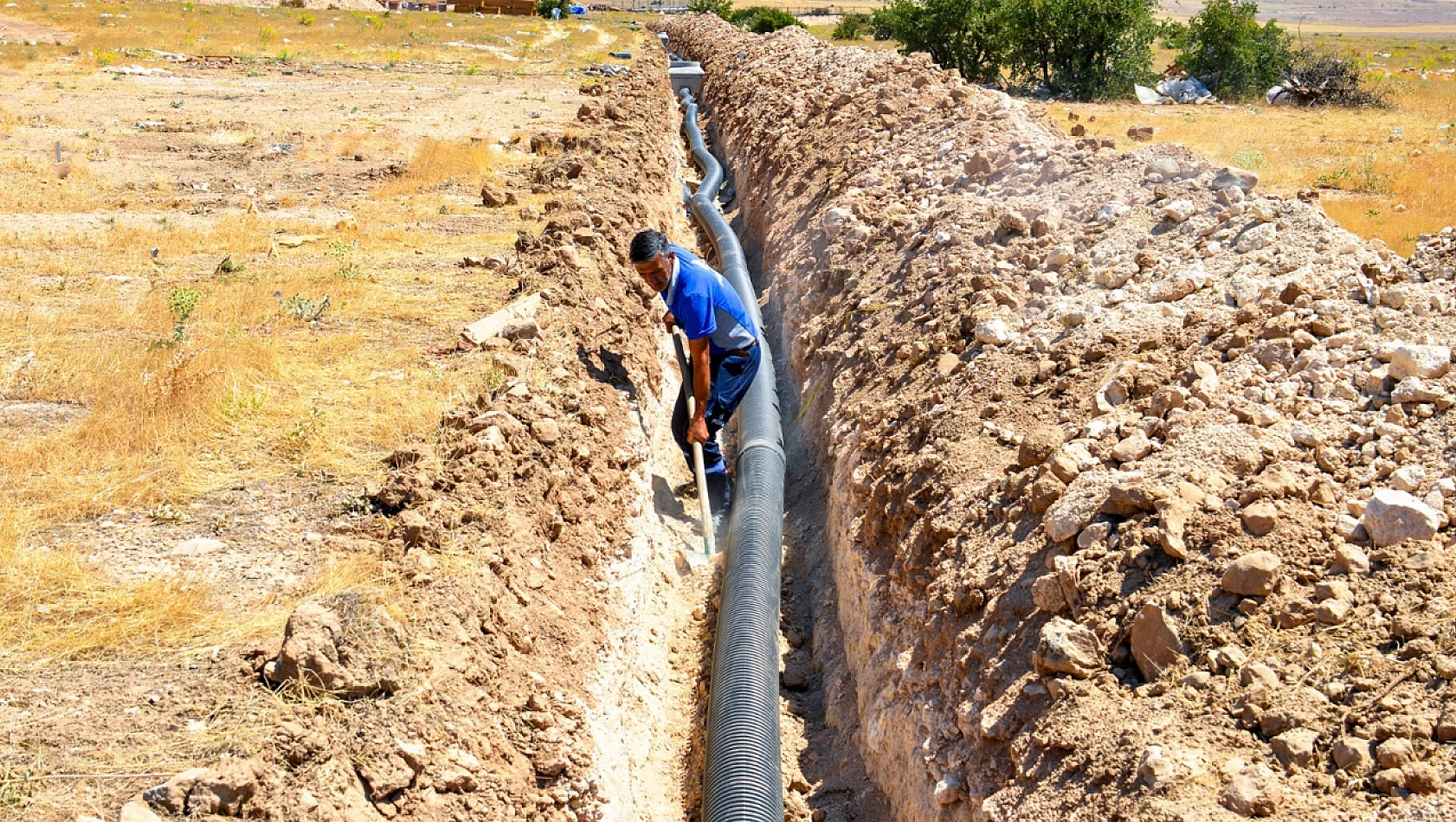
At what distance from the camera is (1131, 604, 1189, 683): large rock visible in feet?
11.4

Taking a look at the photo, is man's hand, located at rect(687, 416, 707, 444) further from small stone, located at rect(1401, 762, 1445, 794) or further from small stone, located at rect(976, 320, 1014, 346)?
small stone, located at rect(1401, 762, 1445, 794)

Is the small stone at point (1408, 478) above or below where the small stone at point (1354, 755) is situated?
above

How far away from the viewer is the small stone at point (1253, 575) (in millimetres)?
3426

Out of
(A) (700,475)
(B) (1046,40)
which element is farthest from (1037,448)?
(B) (1046,40)

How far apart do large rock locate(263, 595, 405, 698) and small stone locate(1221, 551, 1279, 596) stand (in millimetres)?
3244

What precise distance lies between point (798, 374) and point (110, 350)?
5314 mm

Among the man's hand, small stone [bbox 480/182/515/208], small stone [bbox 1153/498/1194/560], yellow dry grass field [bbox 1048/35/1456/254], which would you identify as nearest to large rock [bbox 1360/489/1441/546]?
small stone [bbox 1153/498/1194/560]

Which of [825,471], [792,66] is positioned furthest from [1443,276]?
[792,66]

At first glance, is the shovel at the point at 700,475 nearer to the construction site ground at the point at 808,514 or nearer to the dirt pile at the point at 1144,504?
the construction site ground at the point at 808,514

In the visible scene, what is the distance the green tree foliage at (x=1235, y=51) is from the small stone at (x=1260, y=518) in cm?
2176

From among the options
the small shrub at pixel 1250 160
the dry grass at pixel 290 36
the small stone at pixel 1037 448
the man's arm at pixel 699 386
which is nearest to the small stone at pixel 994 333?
the small stone at pixel 1037 448

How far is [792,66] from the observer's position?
16.9 m

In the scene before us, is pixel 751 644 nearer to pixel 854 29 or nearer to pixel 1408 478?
pixel 1408 478

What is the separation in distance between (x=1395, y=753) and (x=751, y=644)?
283 centimetres
